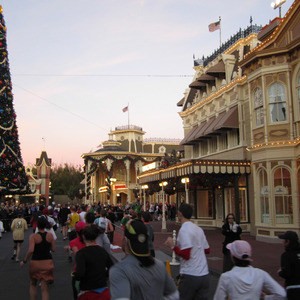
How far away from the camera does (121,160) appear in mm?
56969

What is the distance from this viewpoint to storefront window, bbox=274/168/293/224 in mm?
16891

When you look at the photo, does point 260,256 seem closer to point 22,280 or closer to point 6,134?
point 22,280

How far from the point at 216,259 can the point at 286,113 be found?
313 inches

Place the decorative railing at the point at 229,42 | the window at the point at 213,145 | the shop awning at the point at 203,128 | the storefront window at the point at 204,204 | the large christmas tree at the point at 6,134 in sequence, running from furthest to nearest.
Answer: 1. the storefront window at the point at 204,204
2. the window at the point at 213,145
3. the shop awning at the point at 203,128
4. the large christmas tree at the point at 6,134
5. the decorative railing at the point at 229,42

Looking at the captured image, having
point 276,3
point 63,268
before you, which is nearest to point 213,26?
point 276,3

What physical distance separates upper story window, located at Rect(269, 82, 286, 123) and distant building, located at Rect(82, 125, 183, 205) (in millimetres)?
38679

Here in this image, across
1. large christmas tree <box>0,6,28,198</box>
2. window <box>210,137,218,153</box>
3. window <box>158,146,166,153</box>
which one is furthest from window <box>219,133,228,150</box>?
window <box>158,146,166,153</box>

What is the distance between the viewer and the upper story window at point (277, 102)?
17188 millimetres

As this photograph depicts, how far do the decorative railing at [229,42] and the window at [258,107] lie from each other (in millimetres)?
7200

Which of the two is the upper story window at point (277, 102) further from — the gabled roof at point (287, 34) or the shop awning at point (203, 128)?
the shop awning at point (203, 128)

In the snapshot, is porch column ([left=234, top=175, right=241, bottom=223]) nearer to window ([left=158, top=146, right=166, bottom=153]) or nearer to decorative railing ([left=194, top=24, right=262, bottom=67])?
decorative railing ([left=194, top=24, right=262, bottom=67])

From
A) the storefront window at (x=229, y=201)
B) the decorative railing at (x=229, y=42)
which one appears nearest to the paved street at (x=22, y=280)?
the storefront window at (x=229, y=201)

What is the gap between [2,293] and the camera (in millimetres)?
8484

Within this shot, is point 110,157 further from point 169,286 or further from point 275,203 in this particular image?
point 169,286
